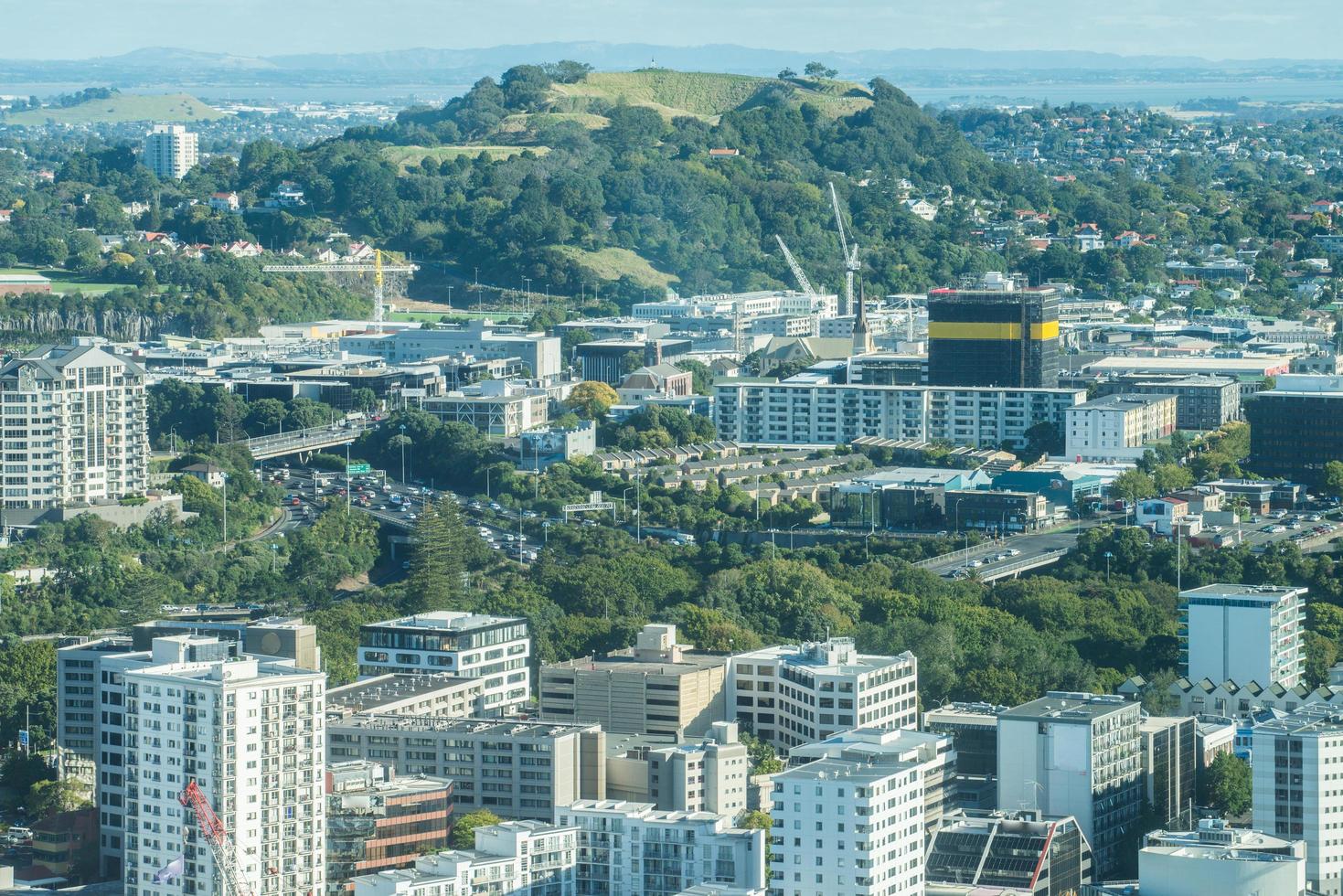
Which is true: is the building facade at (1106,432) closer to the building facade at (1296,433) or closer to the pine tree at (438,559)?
the building facade at (1296,433)

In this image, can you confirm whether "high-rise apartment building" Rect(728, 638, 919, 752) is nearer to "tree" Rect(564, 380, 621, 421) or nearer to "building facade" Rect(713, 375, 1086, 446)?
"building facade" Rect(713, 375, 1086, 446)

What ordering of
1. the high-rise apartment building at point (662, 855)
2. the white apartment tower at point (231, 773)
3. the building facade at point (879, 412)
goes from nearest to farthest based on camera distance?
the white apartment tower at point (231, 773) < the high-rise apartment building at point (662, 855) < the building facade at point (879, 412)

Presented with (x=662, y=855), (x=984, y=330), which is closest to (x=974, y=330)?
(x=984, y=330)

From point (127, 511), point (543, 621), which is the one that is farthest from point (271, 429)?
point (543, 621)

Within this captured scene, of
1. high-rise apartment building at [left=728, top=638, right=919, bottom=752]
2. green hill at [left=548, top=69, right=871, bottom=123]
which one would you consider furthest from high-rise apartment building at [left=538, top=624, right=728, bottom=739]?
green hill at [left=548, top=69, right=871, bottom=123]

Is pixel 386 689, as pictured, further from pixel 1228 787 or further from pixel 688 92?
pixel 688 92

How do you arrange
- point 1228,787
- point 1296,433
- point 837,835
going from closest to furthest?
point 837,835, point 1228,787, point 1296,433

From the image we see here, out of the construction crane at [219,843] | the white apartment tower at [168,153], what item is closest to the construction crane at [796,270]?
the white apartment tower at [168,153]
